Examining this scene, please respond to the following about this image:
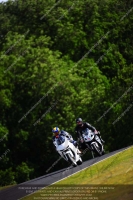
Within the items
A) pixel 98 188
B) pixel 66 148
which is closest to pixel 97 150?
pixel 66 148

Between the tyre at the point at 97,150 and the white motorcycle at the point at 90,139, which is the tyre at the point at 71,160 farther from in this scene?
the tyre at the point at 97,150

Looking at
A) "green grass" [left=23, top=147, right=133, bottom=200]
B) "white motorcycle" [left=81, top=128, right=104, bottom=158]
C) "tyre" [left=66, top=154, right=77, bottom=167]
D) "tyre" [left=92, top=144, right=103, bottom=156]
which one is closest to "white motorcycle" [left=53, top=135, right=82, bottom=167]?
"tyre" [left=66, top=154, right=77, bottom=167]

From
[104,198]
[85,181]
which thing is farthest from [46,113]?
[104,198]

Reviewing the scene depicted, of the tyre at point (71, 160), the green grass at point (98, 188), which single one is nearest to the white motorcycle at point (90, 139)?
the tyre at point (71, 160)

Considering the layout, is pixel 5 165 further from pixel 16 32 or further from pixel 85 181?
pixel 85 181

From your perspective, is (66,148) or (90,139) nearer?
(66,148)

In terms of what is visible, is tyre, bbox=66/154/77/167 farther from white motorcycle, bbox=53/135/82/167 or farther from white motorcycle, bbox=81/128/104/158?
white motorcycle, bbox=81/128/104/158

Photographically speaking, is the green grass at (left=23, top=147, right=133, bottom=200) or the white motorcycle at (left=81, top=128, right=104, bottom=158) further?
the white motorcycle at (left=81, top=128, right=104, bottom=158)

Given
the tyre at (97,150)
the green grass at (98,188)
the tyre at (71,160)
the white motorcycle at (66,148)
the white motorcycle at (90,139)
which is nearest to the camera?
the green grass at (98,188)

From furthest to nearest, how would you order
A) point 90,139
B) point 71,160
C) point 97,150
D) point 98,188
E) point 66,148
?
point 97,150
point 90,139
point 71,160
point 66,148
point 98,188

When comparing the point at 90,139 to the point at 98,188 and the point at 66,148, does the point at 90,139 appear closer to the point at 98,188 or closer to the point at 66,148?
the point at 66,148

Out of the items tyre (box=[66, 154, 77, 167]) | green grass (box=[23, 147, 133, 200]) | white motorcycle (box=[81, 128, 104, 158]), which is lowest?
green grass (box=[23, 147, 133, 200])

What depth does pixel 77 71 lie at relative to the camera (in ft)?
155

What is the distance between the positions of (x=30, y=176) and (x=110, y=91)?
31.5 feet
